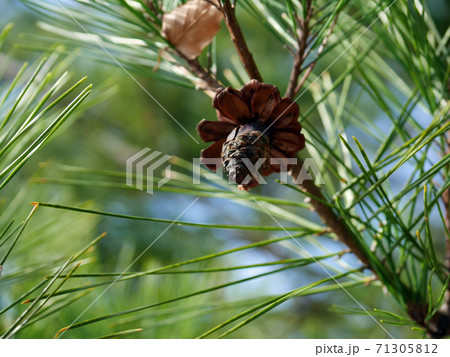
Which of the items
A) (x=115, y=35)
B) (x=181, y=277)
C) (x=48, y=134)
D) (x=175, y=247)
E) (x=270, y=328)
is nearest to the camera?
(x=48, y=134)

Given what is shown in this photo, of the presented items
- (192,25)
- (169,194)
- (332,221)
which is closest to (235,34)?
(192,25)

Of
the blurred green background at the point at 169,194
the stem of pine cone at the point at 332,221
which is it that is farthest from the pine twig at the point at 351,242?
the blurred green background at the point at 169,194

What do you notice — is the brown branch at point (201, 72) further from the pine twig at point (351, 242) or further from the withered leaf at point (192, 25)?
the pine twig at point (351, 242)

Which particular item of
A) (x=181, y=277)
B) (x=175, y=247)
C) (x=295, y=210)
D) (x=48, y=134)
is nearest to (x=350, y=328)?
(x=295, y=210)

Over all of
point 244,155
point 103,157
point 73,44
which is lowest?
point 244,155

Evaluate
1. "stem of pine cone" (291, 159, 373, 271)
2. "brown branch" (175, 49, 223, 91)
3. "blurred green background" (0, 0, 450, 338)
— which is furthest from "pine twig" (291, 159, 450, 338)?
"blurred green background" (0, 0, 450, 338)

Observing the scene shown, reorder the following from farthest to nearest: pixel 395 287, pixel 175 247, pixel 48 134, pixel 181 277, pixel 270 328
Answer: pixel 270 328 → pixel 175 247 → pixel 181 277 → pixel 395 287 → pixel 48 134

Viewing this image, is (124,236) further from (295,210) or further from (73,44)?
(73,44)

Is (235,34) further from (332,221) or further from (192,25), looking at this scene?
(332,221)
